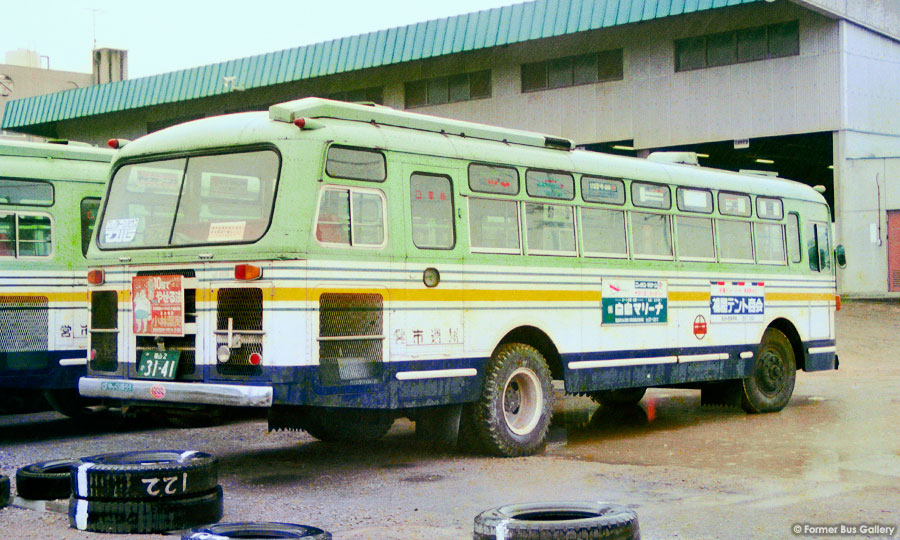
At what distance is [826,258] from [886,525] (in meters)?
9.24

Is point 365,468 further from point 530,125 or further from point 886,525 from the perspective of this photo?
point 530,125

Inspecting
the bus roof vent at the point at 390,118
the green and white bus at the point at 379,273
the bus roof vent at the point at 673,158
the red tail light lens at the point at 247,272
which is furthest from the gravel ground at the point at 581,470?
the bus roof vent at the point at 673,158

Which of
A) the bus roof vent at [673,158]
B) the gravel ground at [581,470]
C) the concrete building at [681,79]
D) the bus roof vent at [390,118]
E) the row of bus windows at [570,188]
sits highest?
the concrete building at [681,79]

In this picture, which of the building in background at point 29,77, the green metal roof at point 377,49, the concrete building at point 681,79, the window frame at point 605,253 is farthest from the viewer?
the building in background at point 29,77

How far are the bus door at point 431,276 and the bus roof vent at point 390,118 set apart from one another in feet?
1.57

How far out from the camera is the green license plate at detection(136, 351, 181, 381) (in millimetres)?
9477

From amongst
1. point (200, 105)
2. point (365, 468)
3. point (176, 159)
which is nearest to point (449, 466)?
point (365, 468)

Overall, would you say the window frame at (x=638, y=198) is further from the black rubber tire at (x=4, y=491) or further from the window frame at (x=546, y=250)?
the black rubber tire at (x=4, y=491)

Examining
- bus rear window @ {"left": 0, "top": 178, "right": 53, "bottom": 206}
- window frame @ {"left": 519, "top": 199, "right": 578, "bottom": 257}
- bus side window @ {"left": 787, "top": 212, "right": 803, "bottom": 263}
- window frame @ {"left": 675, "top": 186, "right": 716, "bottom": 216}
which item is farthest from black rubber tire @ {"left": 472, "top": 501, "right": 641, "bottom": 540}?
bus side window @ {"left": 787, "top": 212, "right": 803, "bottom": 263}

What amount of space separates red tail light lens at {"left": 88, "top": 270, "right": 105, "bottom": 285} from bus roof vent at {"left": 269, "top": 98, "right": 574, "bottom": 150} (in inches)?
89.3

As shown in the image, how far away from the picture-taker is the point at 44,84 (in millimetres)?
69562

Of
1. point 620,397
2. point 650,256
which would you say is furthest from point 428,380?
point 620,397

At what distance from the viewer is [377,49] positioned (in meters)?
35.3

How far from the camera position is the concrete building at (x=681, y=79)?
28812 millimetres
